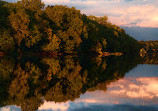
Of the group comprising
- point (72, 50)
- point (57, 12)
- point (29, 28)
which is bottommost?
point (72, 50)

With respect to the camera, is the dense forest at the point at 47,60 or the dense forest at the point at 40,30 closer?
the dense forest at the point at 47,60

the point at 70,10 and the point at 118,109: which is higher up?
the point at 70,10

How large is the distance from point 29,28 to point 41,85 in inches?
1736

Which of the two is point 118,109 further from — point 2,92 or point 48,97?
point 2,92

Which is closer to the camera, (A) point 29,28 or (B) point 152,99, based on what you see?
(B) point 152,99

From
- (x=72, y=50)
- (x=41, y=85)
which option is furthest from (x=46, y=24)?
(x=41, y=85)

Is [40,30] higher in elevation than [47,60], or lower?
higher

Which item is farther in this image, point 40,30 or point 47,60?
point 40,30

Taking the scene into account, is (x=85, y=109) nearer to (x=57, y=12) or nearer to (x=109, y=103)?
(x=109, y=103)

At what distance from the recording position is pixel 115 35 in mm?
115875

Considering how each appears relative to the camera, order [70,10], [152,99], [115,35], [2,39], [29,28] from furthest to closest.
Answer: [115,35], [70,10], [29,28], [2,39], [152,99]

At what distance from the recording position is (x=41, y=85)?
2097 cm

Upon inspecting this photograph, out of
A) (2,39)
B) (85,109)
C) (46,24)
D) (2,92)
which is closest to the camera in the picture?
(85,109)

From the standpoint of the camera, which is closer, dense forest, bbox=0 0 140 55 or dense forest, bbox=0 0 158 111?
dense forest, bbox=0 0 158 111
